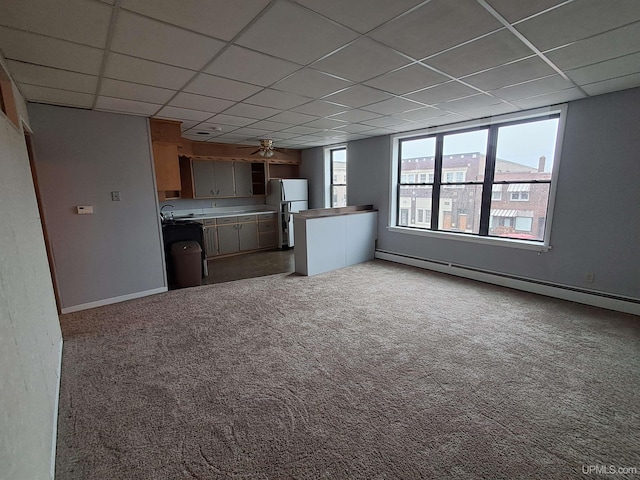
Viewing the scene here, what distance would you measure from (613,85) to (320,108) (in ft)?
10.1

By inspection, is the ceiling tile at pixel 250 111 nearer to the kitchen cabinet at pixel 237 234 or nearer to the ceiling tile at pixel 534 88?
the ceiling tile at pixel 534 88

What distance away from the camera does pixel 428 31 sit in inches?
73.6

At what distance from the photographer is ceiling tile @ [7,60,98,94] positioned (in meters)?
2.26

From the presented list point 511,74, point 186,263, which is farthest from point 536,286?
point 186,263

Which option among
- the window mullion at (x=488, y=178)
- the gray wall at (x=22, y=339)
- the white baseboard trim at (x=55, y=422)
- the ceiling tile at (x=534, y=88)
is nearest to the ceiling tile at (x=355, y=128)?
the window mullion at (x=488, y=178)

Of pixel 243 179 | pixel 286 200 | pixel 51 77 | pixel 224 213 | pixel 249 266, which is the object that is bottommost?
pixel 249 266

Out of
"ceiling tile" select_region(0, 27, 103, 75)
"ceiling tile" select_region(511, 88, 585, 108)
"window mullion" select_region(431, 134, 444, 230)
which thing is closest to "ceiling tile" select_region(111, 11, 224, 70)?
"ceiling tile" select_region(0, 27, 103, 75)

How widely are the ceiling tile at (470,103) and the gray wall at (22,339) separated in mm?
4061

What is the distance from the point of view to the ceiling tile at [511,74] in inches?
94.5

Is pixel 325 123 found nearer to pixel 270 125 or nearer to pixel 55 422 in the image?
pixel 270 125

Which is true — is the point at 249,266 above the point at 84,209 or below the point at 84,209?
below

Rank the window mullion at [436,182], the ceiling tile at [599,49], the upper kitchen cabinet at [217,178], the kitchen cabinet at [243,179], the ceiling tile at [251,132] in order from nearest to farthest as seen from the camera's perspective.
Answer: the ceiling tile at [599,49] < the ceiling tile at [251,132] < the window mullion at [436,182] < the upper kitchen cabinet at [217,178] < the kitchen cabinet at [243,179]

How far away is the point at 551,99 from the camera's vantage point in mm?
3414

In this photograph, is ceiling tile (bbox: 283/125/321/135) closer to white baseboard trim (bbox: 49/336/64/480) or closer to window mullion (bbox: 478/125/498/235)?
window mullion (bbox: 478/125/498/235)
